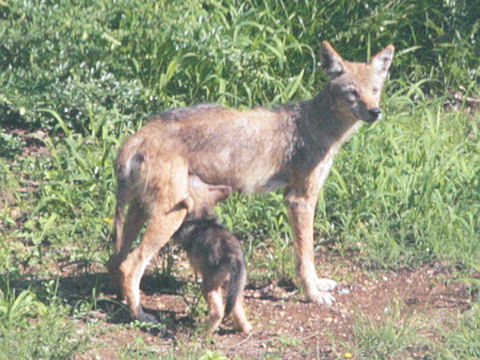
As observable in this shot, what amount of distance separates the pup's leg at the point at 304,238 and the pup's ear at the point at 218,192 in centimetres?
63

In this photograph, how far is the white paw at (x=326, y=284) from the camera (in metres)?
6.65

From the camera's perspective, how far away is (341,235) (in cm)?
722

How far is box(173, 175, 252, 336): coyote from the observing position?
18.5ft

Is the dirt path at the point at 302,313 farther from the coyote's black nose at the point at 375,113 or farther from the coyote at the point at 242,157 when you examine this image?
the coyote's black nose at the point at 375,113

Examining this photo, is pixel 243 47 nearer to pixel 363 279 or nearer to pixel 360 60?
pixel 360 60

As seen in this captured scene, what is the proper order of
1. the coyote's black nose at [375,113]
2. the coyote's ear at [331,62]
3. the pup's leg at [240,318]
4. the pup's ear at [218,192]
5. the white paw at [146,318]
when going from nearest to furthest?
1. the pup's leg at [240,318]
2. the white paw at [146,318]
3. the pup's ear at [218,192]
4. the coyote's black nose at [375,113]
5. the coyote's ear at [331,62]

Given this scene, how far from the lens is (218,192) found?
6.21 meters

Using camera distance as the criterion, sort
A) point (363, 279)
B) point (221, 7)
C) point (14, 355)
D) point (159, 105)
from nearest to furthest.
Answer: point (14, 355) → point (363, 279) → point (159, 105) → point (221, 7)

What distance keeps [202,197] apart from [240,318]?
33.4 inches

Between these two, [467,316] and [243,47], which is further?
[243,47]

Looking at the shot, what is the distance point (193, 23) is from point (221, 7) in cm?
69

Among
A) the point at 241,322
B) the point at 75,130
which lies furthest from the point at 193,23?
the point at 241,322

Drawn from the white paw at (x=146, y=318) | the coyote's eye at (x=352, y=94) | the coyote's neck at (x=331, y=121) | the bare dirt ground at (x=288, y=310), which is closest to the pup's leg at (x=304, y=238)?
the bare dirt ground at (x=288, y=310)

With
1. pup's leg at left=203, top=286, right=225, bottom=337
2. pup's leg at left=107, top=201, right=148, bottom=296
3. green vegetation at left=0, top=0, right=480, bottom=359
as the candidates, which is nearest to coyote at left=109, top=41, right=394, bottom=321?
pup's leg at left=107, top=201, right=148, bottom=296
